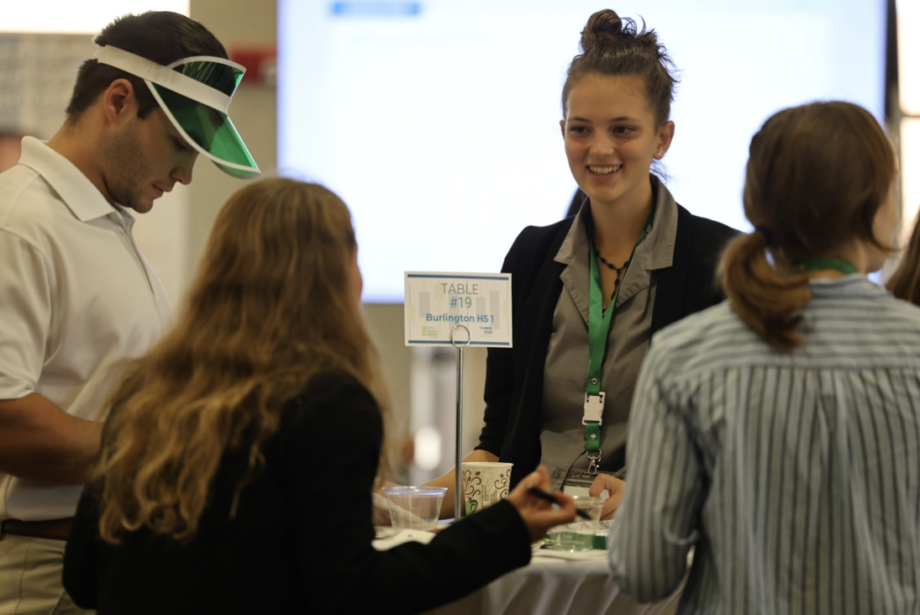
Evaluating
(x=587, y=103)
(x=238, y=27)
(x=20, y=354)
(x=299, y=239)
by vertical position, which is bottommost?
(x=20, y=354)

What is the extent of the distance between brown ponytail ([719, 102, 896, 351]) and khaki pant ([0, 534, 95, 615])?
125cm

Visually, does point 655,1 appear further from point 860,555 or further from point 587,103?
point 860,555

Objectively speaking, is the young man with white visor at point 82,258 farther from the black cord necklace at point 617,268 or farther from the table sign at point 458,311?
the black cord necklace at point 617,268

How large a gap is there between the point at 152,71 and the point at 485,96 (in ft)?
6.91

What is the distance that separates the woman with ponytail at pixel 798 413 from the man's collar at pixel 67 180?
1135 millimetres

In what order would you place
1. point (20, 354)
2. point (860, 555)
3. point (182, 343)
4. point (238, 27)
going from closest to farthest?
point (860, 555) < point (182, 343) < point (20, 354) < point (238, 27)

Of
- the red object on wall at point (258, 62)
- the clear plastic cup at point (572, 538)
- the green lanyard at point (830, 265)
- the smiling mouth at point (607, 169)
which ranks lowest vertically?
the clear plastic cup at point (572, 538)

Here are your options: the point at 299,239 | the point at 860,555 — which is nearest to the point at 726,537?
the point at 860,555

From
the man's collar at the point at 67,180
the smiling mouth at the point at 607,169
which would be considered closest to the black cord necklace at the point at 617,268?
the smiling mouth at the point at 607,169

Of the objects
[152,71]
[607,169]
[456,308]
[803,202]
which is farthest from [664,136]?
[152,71]

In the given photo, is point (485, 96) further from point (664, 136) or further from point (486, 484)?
point (486, 484)

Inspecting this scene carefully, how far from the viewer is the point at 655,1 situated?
12.1 ft

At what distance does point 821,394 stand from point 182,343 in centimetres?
80

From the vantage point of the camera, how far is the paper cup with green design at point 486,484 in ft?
5.09
